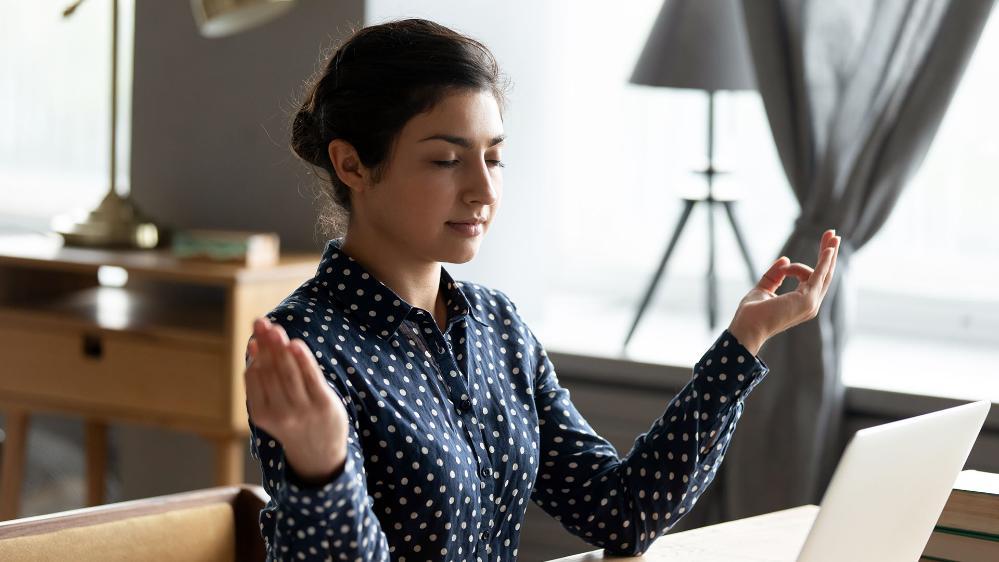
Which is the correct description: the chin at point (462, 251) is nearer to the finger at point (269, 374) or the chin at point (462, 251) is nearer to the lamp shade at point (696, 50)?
the finger at point (269, 374)

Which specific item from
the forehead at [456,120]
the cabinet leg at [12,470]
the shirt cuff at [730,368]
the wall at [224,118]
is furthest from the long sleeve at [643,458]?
the cabinet leg at [12,470]

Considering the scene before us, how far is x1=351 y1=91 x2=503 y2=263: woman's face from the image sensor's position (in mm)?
1416

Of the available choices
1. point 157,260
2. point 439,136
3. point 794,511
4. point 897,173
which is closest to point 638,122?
point 897,173

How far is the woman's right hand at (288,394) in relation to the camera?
1039 millimetres

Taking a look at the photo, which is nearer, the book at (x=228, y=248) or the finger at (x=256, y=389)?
the finger at (x=256, y=389)

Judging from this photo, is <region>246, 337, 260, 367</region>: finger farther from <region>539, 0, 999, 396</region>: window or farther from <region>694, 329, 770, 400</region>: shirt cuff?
<region>539, 0, 999, 396</region>: window

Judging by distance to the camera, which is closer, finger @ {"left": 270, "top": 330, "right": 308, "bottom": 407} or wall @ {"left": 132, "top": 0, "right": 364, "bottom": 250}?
finger @ {"left": 270, "top": 330, "right": 308, "bottom": 407}

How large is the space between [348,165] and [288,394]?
0.48 meters

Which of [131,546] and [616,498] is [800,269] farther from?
[131,546]

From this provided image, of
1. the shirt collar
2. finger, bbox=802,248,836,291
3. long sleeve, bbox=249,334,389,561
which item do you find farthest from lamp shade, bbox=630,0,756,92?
long sleeve, bbox=249,334,389,561

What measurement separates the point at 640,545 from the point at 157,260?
150 cm

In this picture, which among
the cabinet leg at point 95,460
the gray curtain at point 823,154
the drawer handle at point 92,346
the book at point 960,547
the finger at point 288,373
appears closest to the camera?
the finger at point 288,373

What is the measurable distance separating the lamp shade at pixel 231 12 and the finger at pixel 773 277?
56.7 inches

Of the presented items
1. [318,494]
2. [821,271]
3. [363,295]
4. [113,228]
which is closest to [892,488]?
[821,271]
